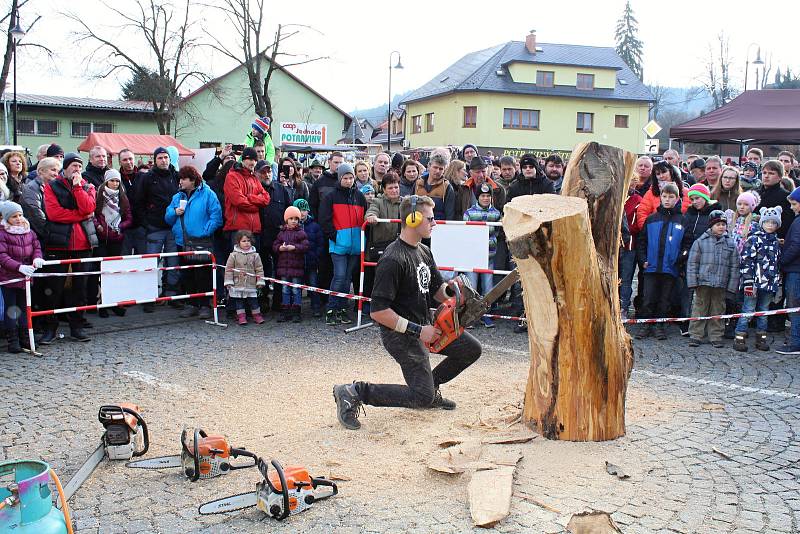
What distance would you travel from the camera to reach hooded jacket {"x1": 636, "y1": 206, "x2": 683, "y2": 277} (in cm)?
865

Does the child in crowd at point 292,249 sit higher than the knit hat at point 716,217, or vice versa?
the knit hat at point 716,217

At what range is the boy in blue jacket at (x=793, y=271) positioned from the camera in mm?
7980

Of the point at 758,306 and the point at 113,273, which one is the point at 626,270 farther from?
the point at 113,273

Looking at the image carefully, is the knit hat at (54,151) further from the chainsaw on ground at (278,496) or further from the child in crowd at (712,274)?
the child in crowd at (712,274)

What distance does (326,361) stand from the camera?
764 centimetres

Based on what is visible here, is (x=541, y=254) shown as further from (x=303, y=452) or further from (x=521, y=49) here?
(x=521, y=49)

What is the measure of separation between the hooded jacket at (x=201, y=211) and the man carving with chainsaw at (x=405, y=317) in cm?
474

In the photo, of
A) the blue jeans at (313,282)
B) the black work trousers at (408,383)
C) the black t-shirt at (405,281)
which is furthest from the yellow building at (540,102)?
the black work trousers at (408,383)

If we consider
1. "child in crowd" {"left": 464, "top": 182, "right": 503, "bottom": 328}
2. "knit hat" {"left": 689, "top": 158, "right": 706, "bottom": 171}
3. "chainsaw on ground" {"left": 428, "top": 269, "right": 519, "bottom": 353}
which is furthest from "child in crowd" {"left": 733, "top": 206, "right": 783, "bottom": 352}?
"chainsaw on ground" {"left": 428, "top": 269, "right": 519, "bottom": 353}

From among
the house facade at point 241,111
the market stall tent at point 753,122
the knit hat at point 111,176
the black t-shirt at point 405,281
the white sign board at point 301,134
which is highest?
the house facade at point 241,111

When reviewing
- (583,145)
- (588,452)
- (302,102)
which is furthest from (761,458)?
(302,102)

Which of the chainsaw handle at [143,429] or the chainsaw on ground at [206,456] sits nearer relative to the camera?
the chainsaw on ground at [206,456]

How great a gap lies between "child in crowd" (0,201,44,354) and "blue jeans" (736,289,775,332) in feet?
26.4

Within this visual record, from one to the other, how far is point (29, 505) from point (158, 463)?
1.60 m
